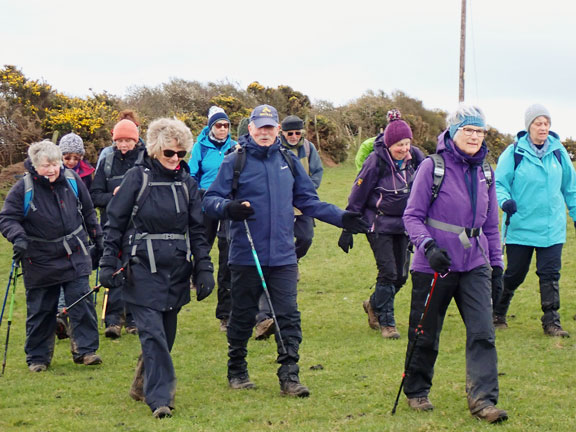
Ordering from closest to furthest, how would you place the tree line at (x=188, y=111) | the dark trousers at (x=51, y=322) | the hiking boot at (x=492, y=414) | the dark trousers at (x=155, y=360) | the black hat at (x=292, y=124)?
the hiking boot at (x=492, y=414) < the dark trousers at (x=155, y=360) < the dark trousers at (x=51, y=322) < the black hat at (x=292, y=124) < the tree line at (x=188, y=111)

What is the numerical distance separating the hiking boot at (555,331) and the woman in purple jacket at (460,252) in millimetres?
3335

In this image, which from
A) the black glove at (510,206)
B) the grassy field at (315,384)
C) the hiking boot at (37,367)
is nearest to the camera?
the grassy field at (315,384)

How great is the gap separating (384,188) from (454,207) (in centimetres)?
296

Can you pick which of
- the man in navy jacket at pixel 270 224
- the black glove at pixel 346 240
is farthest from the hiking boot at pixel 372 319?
the man in navy jacket at pixel 270 224

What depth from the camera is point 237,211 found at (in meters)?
6.63

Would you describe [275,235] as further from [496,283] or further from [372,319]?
[372,319]

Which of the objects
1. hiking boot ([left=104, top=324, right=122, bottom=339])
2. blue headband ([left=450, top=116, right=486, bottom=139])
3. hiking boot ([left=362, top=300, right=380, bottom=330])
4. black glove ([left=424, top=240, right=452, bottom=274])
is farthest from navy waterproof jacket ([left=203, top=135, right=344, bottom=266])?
hiking boot ([left=104, top=324, right=122, bottom=339])

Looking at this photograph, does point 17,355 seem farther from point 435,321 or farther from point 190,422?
point 435,321

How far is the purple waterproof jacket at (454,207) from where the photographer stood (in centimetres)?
626

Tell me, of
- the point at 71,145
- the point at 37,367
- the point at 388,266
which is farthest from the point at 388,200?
the point at 37,367

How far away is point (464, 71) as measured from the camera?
1363 inches

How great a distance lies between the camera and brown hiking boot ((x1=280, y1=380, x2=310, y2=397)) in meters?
6.95

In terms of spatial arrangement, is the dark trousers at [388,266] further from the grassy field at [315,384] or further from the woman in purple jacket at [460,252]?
the woman in purple jacket at [460,252]

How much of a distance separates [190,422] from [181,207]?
5.55 ft
